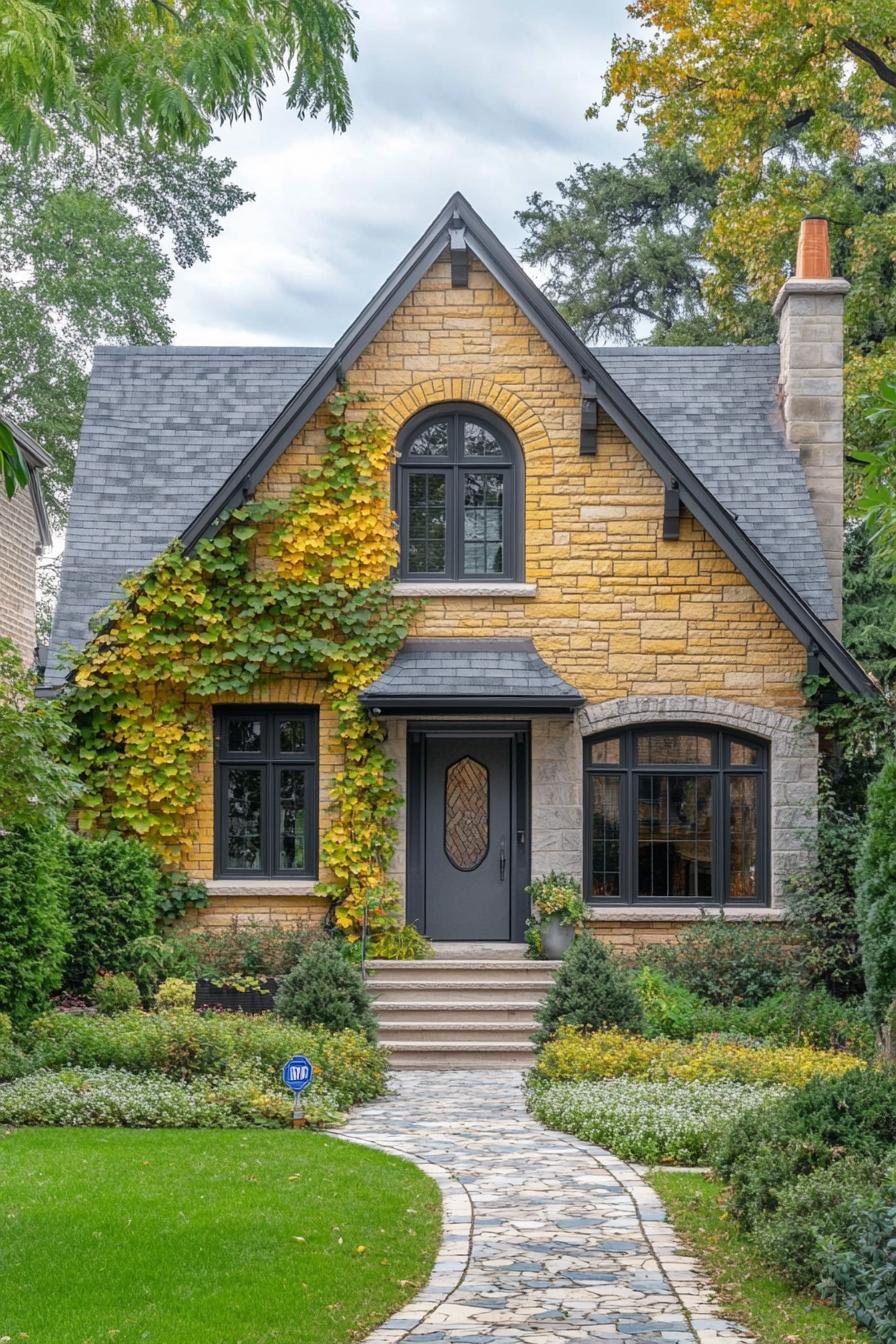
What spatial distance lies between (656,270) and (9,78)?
30070 millimetres

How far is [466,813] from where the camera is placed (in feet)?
53.6

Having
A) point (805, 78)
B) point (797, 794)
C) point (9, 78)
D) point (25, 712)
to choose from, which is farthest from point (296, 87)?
Answer: point (805, 78)

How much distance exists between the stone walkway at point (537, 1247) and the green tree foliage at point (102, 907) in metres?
4.07

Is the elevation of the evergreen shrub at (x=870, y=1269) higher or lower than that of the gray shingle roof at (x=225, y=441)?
lower

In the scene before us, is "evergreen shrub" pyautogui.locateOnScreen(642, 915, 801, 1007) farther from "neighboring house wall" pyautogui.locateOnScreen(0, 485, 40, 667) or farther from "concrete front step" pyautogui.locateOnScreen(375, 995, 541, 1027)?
"neighboring house wall" pyautogui.locateOnScreen(0, 485, 40, 667)

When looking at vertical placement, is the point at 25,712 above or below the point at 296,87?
below

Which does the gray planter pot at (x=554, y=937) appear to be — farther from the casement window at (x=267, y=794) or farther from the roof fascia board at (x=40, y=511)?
the roof fascia board at (x=40, y=511)

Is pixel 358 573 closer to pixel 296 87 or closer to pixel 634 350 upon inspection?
pixel 634 350

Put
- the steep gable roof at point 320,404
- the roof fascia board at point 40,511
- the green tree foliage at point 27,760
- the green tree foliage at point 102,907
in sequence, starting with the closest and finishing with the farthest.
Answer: the green tree foliage at point 27,760 < the green tree foliage at point 102,907 < the steep gable roof at point 320,404 < the roof fascia board at point 40,511

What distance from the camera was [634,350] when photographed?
19078 millimetres

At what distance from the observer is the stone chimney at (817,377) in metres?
17.3

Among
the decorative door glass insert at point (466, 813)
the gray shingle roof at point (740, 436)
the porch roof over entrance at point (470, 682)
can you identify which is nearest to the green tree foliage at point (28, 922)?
the porch roof over entrance at point (470, 682)

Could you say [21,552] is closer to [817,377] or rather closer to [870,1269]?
[817,377]

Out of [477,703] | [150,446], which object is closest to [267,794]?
[477,703]
